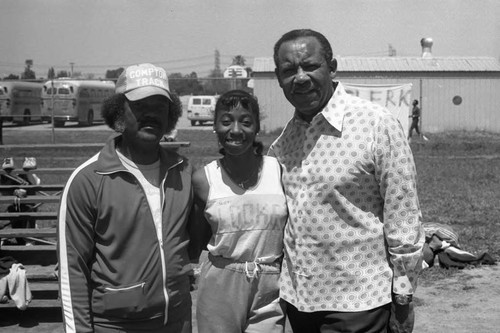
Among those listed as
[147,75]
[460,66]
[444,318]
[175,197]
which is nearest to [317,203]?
[175,197]

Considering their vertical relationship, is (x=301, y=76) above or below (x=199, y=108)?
below

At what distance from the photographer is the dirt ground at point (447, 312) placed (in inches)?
195

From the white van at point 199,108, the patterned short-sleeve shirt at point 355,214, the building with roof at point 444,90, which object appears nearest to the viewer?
the patterned short-sleeve shirt at point 355,214

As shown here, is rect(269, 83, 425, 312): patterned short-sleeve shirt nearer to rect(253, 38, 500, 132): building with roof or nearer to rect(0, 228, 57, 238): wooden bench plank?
rect(0, 228, 57, 238): wooden bench plank

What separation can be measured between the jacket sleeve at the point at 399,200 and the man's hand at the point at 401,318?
3.0 inches

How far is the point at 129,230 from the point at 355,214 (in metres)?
0.90

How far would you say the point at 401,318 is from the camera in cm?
267

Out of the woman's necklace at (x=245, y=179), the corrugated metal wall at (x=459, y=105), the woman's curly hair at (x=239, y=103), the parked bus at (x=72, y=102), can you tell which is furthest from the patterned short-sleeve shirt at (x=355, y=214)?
the parked bus at (x=72, y=102)

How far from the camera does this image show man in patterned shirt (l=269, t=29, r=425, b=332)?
8.54 ft

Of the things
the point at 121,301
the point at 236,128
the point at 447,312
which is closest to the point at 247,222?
the point at 236,128

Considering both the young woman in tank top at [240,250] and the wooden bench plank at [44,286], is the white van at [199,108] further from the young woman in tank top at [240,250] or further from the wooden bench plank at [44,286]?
the young woman in tank top at [240,250]

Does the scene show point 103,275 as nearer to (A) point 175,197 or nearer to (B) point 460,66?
(A) point 175,197

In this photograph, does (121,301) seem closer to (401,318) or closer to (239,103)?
(239,103)

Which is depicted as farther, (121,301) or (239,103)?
(239,103)
